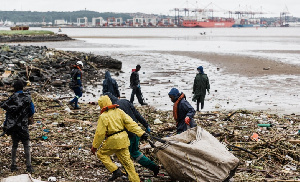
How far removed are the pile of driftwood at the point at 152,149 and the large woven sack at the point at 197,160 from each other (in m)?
0.66

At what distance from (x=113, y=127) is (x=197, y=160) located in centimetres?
146

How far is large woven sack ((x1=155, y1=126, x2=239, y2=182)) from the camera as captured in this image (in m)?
5.79

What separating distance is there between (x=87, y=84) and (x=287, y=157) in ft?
46.8

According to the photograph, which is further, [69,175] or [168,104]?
[168,104]

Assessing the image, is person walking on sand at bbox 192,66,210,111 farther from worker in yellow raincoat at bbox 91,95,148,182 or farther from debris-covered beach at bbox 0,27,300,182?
worker in yellow raincoat at bbox 91,95,148,182

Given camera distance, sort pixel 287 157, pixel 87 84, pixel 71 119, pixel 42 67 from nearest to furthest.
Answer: pixel 287 157, pixel 71 119, pixel 87 84, pixel 42 67

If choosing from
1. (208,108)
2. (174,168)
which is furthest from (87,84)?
(174,168)

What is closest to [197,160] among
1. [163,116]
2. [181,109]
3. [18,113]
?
[181,109]

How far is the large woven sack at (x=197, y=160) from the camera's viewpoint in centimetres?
579

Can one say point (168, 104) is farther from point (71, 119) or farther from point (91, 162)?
point (91, 162)

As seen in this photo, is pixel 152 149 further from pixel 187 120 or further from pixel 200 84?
pixel 200 84

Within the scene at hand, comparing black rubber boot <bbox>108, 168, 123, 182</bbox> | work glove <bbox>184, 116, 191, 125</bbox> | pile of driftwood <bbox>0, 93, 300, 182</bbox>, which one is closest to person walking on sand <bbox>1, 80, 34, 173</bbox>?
pile of driftwood <bbox>0, 93, 300, 182</bbox>

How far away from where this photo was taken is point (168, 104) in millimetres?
15109

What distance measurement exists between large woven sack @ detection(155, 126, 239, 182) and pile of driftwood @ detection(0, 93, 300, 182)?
2.17 ft
